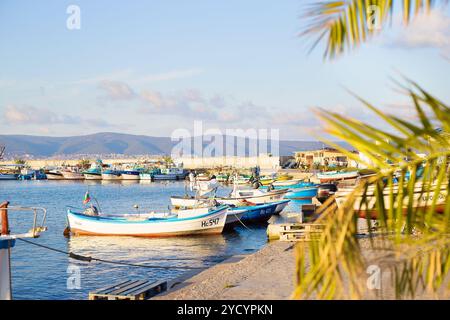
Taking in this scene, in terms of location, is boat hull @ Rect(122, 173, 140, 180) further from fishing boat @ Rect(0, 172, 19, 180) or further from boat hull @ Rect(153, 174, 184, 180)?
fishing boat @ Rect(0, 172, 19, 180)

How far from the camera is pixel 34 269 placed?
68.1 ft

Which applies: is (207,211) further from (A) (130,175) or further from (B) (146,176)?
(A) (130,175)

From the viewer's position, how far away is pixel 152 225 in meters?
28.5

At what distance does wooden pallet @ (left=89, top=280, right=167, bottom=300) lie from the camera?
10984 millimetres

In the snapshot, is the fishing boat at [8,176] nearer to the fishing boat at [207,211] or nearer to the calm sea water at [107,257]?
the calm sea water at [107,257]

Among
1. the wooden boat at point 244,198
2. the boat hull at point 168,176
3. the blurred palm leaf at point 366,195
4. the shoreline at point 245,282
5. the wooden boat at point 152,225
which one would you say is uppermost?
the blurred palm leaf at point 366,195

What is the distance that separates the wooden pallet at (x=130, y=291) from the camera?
36.0 ft

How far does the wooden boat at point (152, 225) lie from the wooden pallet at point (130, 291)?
16.0m

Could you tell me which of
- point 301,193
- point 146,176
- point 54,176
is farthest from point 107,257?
point 54,176

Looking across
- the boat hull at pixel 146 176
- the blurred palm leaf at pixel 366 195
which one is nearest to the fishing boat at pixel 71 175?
the boat hull at pixel 146 176

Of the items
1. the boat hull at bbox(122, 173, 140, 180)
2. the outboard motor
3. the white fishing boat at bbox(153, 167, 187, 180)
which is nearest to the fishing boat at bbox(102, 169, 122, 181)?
the boat hull at bbox(122, 173, 140, 180)
